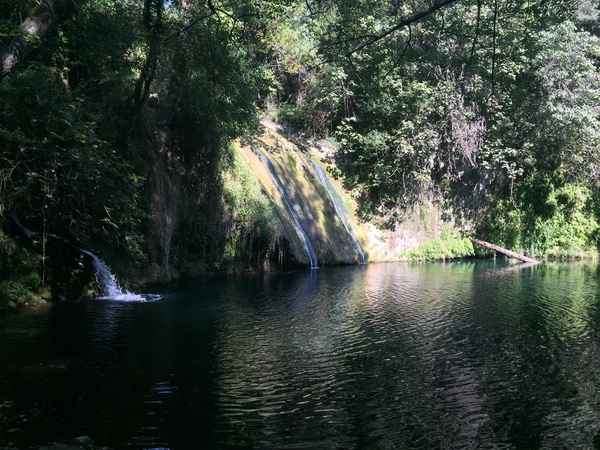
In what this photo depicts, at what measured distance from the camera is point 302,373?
6824mm

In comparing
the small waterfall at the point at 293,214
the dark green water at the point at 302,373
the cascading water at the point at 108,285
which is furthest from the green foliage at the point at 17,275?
the small waterfall at the point at 293,214

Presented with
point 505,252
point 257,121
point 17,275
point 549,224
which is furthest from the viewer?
point 549,224

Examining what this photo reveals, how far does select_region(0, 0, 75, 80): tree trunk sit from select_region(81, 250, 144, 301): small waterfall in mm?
5570

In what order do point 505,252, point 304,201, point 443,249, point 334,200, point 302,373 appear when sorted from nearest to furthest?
point 302,373, point 304,201, point 334,200, point 505,252, point 443,249

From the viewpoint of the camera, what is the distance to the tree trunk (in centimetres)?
677

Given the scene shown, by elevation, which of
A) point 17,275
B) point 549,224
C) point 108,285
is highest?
point 549,224

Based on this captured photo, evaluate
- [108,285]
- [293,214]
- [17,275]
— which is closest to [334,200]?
[293,214]

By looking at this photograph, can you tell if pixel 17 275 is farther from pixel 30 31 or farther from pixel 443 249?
pixel 443 249

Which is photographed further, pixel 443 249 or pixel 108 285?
pixel 443 249

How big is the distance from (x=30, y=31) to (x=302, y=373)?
223 inches

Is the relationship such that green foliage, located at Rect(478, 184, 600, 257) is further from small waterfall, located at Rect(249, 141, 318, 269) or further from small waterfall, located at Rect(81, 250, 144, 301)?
small waterfall, located at Rect(81, 250, 144, 301)

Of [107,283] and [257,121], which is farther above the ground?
[257,121]

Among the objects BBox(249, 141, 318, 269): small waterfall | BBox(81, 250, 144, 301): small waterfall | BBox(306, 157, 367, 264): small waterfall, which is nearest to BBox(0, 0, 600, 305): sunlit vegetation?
BBox(81, 250, 144, 301): small waterfall

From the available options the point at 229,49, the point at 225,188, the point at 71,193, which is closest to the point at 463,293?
the point at 225,188
